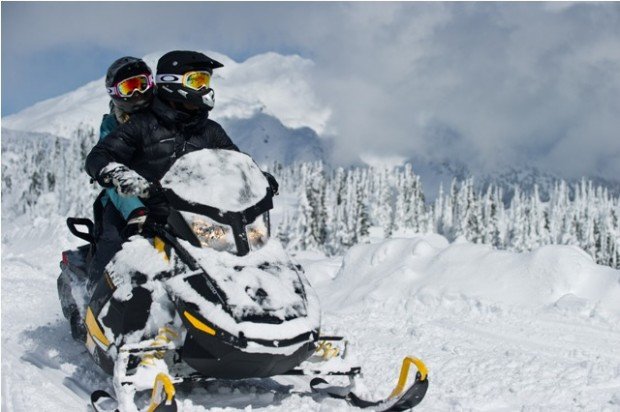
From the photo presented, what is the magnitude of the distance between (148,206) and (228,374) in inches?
63.4

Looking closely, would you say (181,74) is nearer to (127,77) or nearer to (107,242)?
(127,77)

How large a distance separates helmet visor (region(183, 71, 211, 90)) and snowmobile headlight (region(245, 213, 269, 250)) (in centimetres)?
119

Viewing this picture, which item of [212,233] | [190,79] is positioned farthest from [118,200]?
[212,233]

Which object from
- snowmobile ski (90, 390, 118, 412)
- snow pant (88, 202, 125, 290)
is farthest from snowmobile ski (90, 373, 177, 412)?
snow pant (88, 202, 125, 290)

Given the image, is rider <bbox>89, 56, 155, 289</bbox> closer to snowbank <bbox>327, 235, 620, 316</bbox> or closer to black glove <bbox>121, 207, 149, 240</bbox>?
black glove <bbox>121, 207, 149, 240</bbox>

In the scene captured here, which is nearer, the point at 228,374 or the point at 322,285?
the point at 228,374

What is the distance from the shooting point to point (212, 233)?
4.62 m

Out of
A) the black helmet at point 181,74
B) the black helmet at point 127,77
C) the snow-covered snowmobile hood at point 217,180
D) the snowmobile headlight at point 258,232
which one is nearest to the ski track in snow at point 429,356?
the snowmobile headlight at point 258,232

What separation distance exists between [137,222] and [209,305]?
3.92 feet

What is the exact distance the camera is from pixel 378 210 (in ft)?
354

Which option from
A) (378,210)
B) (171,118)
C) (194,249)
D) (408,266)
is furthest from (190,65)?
(378,210)

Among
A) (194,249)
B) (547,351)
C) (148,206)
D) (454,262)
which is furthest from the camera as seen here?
(454,262)

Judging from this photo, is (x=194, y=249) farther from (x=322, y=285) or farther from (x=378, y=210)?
(x=378, y=210)

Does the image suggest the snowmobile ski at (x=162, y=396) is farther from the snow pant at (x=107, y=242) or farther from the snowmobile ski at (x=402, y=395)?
the snow pant at (x=107, y=242)
